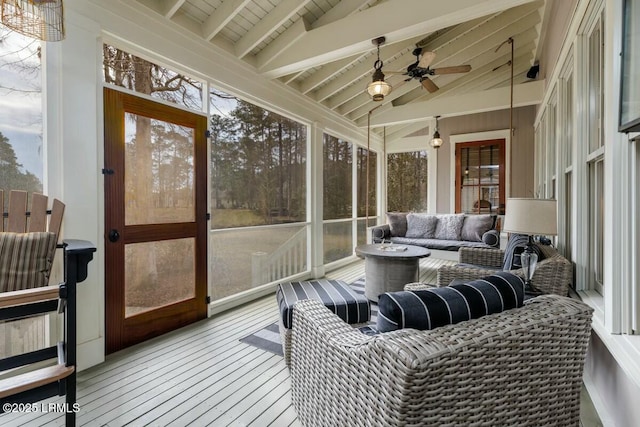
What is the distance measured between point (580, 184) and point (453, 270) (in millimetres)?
1193

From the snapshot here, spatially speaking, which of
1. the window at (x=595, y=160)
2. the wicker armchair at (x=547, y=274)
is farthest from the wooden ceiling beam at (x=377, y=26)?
the wicker armchair at (x=547, y=274)

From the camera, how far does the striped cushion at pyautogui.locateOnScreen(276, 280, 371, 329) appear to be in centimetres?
217

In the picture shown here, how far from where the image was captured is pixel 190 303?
301cm

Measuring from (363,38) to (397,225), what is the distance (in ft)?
13.1

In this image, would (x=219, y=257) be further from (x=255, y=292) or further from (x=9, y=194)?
(x=9, y=194)

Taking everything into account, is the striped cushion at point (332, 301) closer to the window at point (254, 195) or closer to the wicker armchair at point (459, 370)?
the wicker armchair at point (459, 370)

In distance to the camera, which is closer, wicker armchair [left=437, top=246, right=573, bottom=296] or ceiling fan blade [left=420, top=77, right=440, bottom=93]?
wicker armchair [left=437, top=246, right=573, bottom=296]

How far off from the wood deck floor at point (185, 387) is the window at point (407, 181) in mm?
5454

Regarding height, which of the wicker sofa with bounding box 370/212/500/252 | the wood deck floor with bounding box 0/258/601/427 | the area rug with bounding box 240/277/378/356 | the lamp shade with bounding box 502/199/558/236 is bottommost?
the wood deck floor with bounding box 0/258/601/427

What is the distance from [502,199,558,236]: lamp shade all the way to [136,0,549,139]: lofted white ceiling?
5.33 feet

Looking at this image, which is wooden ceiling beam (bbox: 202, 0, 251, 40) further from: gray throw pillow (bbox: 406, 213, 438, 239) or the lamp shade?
gray throw pillow (bbox: 406, 213, 438, 239)

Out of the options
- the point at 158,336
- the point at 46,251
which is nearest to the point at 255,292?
the point at 158,336

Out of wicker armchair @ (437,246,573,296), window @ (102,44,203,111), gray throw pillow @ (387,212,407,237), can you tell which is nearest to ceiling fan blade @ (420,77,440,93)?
wicker armchair @ (437,246,573,296)

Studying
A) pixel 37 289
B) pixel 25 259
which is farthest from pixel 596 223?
pixel 25 259
